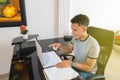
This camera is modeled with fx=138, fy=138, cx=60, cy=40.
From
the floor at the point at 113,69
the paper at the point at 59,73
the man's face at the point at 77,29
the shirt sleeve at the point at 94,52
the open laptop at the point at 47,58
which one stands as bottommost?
the floor at the point at 113,69

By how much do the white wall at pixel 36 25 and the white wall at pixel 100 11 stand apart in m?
0.34

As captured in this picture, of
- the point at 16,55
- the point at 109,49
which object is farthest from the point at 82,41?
the point at 16,55

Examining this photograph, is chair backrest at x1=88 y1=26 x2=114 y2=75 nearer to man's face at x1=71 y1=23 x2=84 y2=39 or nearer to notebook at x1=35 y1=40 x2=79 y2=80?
man's face at x1=71 y1=23 x2=84 y2=39

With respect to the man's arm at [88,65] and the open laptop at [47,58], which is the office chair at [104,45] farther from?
the open laptop at [47,58]

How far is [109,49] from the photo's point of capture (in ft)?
4.64

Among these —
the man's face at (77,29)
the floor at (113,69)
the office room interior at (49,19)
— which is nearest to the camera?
the man's face at (77,29)

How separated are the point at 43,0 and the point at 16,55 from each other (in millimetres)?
1004

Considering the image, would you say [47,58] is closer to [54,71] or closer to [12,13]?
[54,71]

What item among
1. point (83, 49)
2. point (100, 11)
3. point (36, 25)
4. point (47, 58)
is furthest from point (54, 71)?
point (100, 11)

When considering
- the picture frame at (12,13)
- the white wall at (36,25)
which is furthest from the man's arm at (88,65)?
the picture frame at (12,13)

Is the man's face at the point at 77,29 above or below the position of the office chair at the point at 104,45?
above

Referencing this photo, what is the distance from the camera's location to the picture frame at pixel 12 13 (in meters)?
2.06

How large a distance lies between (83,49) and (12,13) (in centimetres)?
131

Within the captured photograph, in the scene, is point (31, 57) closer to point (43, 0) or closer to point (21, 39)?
point (21, 39)
